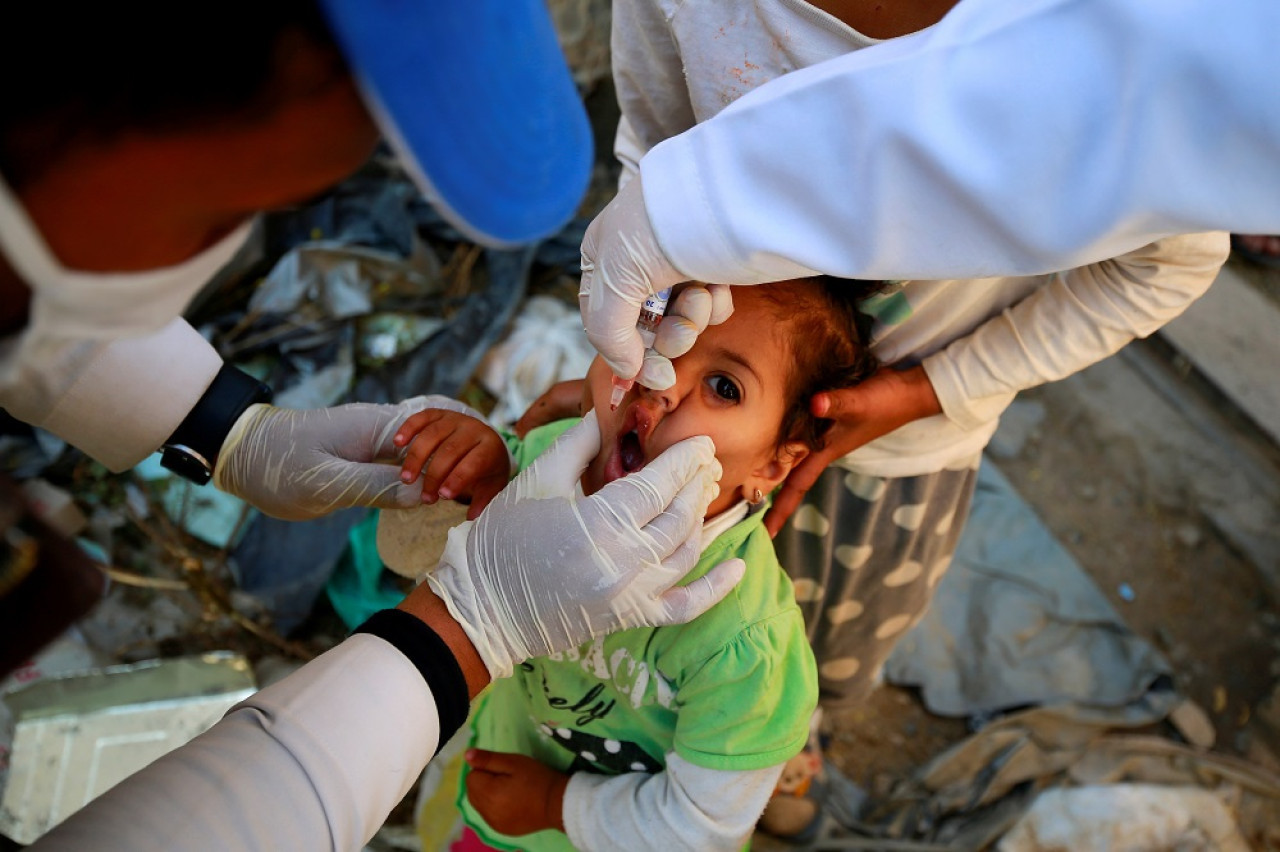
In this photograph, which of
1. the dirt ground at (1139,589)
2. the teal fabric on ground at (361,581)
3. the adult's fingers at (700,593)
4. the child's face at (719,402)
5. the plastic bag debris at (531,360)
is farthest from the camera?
the plastic bag debris at (531,360)

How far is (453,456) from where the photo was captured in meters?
1.50

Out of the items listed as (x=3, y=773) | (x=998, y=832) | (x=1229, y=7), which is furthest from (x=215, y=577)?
(x=1229, y=7)

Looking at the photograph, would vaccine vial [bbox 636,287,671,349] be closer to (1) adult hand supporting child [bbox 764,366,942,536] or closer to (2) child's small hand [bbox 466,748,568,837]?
(1) adult hand supporting child [bbox 764,366,942,536]

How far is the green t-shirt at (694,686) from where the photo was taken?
4.43 ft

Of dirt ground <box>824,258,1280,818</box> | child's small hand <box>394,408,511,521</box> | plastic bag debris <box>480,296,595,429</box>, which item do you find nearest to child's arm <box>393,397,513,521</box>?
child's small hand <box>394,408,511,521</box>

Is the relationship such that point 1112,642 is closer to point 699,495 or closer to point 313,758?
point 699,495

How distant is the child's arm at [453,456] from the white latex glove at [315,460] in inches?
3.3

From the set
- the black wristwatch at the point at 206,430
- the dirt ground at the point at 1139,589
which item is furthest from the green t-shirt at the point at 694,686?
the dirt ground at the point at 1139,589

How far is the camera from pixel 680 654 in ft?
4.64

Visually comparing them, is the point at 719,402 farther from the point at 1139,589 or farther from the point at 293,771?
the point at 1139,589

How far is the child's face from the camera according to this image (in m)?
1.41

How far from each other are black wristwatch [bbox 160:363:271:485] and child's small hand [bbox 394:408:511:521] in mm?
347

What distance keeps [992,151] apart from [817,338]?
1.85 ft

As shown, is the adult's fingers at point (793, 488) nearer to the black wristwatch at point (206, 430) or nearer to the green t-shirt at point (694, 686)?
the green t-shirt at point (694, 686)
